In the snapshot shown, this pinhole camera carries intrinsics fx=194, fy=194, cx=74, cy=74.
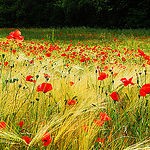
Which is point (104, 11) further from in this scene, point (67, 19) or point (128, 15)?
point (67, 19)

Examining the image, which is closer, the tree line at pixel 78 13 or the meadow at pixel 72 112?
the meadow at pixel 72 112

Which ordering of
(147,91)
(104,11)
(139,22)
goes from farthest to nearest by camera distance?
1. (104,11)
2. (139,22)
3. (147,91)

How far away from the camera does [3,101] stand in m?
1.19

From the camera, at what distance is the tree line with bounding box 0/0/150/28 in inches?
693

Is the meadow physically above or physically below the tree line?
below

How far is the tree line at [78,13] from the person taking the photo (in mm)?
17594

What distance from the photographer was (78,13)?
61.2 ft

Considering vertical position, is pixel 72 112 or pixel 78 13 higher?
pixel 78 13

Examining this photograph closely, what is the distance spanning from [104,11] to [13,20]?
10.0 m

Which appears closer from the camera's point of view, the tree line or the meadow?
the meadow

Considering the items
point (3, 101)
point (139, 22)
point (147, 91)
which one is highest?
point (139, 22)

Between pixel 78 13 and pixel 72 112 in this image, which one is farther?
→ pixel 78 13

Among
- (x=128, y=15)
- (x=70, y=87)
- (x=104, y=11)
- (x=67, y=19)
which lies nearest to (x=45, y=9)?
(x=67, y=19)

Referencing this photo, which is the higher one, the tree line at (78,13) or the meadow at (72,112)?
the tree line at (78,13)
